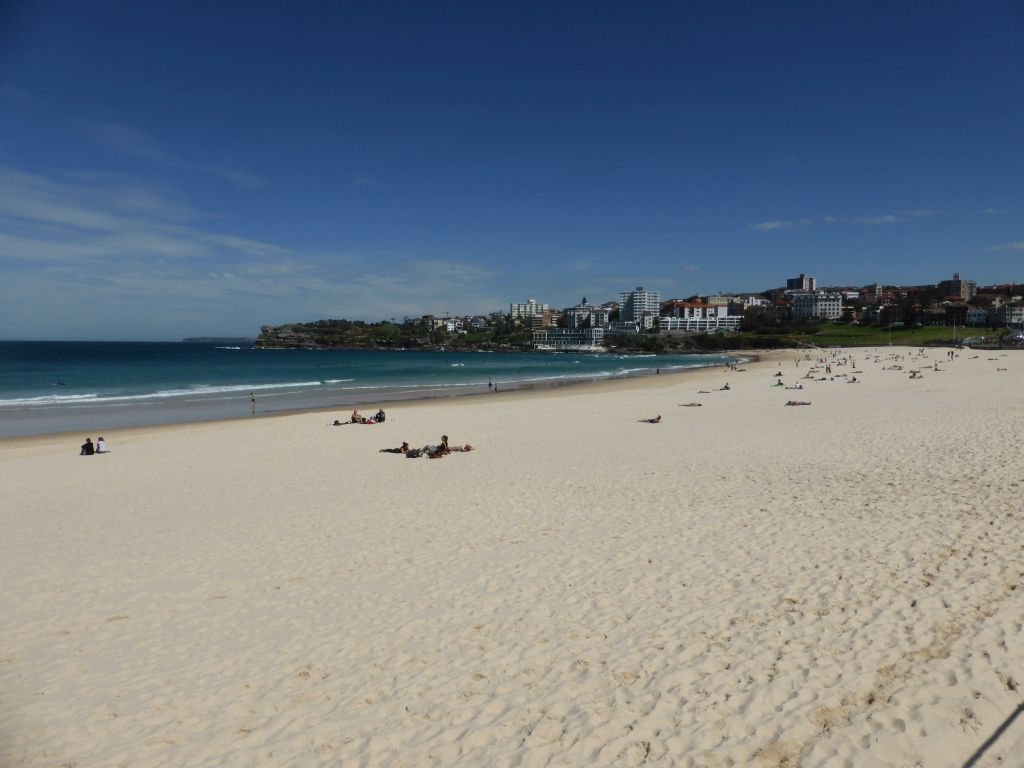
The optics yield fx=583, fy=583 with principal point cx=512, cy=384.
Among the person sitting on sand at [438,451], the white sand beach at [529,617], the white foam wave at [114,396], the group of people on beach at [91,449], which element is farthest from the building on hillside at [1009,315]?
the group of people on beach at [91,449]

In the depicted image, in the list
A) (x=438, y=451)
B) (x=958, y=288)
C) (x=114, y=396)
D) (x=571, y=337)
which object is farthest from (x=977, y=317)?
(x=114, y=396)

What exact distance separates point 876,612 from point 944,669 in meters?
0.99

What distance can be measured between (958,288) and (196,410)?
213617 mm

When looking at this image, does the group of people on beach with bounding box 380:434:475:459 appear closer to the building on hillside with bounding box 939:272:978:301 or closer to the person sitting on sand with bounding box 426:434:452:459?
the person sitting on sand with bounding box 426:434:452:459

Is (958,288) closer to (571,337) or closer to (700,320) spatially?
(700,320)

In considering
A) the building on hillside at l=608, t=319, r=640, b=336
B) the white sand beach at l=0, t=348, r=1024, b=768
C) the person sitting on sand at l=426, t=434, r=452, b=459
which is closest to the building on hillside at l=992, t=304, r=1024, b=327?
the building on hillside at l=608, t=319, r=640, b=336

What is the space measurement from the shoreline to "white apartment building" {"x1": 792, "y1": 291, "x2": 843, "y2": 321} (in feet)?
500

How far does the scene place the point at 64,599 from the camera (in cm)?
676

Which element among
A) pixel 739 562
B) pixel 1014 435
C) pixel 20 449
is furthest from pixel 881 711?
pixel 20 449

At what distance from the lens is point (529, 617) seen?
589 cm

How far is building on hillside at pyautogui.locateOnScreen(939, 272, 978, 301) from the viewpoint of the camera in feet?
579

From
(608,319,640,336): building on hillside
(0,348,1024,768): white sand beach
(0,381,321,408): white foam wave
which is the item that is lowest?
(0,348,1024,768): white sand beach

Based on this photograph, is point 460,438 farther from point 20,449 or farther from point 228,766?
point 228,766

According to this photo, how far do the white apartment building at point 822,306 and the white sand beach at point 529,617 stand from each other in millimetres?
175209
